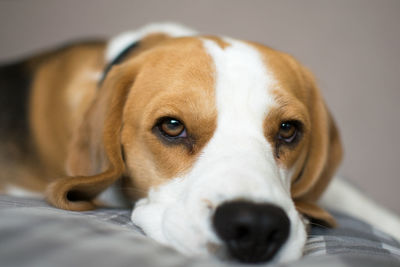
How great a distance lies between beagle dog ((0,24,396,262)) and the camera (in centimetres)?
101

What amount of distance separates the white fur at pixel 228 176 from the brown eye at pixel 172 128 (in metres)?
0.11

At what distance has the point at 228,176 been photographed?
3.50 ft

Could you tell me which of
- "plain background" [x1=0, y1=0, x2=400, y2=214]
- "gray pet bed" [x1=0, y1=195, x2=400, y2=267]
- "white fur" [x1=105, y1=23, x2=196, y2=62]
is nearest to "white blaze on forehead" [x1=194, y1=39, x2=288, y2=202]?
"gray pet bed" [x1=0, y1=195, x2=400, y2=267]

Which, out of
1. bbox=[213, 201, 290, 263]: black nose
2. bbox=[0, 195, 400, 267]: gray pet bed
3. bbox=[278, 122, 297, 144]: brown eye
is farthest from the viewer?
bbox=[278, 122, 297, 144]: brown eye

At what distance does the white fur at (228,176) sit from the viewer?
3.36 feet

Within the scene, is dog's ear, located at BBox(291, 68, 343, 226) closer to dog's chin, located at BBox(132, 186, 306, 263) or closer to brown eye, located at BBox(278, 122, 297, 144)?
brown eye, located at BBox(278, 122, 297, 144)

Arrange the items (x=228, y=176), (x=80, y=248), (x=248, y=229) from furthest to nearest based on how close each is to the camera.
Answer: (x=228, y=176)
(x=248, y=229)
(x=80, y=248)

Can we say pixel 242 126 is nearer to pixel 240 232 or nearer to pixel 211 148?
pixel 211 148

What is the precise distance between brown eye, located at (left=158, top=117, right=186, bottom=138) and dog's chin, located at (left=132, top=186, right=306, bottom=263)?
0.22 m

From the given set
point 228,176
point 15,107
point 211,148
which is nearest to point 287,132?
point 211,148

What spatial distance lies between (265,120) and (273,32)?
7.79 feet

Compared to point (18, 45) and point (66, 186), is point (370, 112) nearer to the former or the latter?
point (66, 186)

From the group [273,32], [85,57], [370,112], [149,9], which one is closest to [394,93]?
[370,112]

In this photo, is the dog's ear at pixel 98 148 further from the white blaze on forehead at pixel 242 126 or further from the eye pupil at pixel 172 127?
the white blaze on forehead at pixel 242 126
